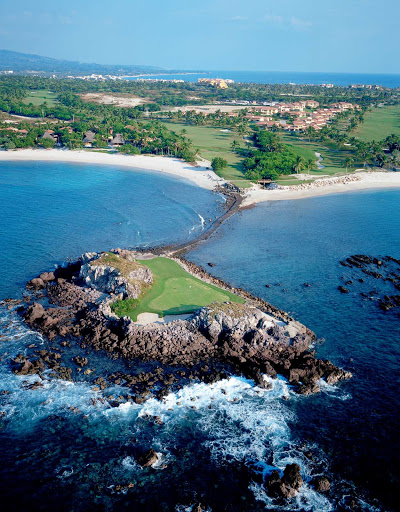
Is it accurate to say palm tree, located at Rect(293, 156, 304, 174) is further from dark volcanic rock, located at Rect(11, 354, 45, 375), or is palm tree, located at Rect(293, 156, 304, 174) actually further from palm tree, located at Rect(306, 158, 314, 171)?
dark volcanic rock, located at Rect(11, 354, 45, 375)

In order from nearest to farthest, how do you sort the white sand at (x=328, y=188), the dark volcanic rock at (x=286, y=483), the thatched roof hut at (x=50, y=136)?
1. the dark volcanic rock at (x=286, y=483)
2. the white sand at (x=328, y=188)
3. the thatched roof hut at (x=50, y=136)

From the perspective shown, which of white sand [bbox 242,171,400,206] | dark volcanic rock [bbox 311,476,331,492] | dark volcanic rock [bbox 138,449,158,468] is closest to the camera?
dark volcanic rock [bbox 311,476,331,492]

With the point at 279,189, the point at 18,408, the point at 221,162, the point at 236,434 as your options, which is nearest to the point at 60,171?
the point at 221,162

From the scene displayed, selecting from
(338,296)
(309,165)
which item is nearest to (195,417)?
(338,296)

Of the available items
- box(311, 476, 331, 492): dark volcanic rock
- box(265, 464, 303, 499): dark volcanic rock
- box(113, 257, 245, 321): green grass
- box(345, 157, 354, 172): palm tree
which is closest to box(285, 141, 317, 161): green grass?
box(345, 157, 354, 172): palm tree

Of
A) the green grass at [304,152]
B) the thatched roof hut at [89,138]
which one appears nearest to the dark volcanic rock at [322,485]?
the green grass at [304,152]

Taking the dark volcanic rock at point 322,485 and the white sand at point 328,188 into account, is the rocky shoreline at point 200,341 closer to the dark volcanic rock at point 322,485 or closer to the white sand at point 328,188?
the dark volcanic rock at point 322,485

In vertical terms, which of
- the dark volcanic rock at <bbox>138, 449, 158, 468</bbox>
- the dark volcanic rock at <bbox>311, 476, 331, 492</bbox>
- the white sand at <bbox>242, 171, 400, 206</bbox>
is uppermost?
the white sand at <bbox>242, 171, 400, 206</bbox>

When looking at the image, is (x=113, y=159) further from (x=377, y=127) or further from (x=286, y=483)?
(x=377, y=127)

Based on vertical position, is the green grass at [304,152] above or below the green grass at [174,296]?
A: above
